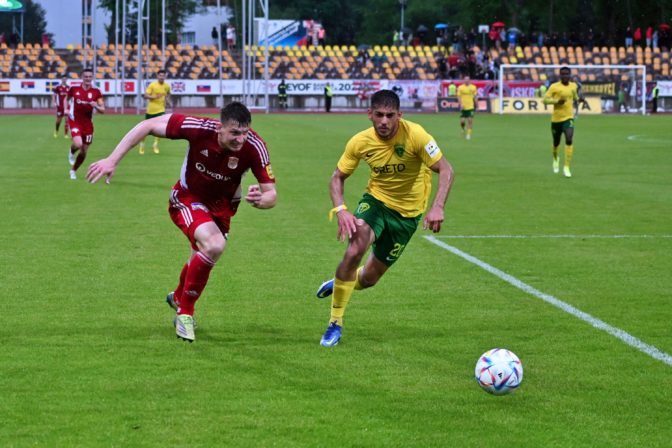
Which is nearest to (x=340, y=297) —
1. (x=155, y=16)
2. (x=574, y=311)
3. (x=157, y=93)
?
(x=574, y=311)

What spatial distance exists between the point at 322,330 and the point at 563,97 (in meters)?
16.0

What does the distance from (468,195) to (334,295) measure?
1208 centimetres

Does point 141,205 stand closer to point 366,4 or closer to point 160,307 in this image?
point 160,307

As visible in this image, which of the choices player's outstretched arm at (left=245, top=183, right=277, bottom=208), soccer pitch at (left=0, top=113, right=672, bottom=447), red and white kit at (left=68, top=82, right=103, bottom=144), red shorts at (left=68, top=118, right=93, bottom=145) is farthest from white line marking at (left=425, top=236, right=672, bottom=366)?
red and white kit at (left=68, top=82, right=103, bottom=144)

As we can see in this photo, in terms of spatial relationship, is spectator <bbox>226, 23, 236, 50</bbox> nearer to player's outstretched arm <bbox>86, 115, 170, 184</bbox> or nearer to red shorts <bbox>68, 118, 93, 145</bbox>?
red shorts <bbox>68, 118, 93, 145</bbox>

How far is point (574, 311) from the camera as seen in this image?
9953 mm

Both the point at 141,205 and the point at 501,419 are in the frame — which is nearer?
the point at 501,419

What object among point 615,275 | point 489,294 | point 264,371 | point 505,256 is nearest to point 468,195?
point 505,256

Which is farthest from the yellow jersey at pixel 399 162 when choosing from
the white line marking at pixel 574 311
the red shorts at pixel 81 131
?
the red shorts at pixel 81 131

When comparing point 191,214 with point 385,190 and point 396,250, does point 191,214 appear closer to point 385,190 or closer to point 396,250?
point 385,190

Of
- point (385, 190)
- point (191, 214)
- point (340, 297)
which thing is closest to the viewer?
point (340, 297)

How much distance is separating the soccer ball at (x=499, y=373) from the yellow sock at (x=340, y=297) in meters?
1.67

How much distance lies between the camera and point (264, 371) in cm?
763

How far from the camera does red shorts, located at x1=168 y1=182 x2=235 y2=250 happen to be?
8695 mm
